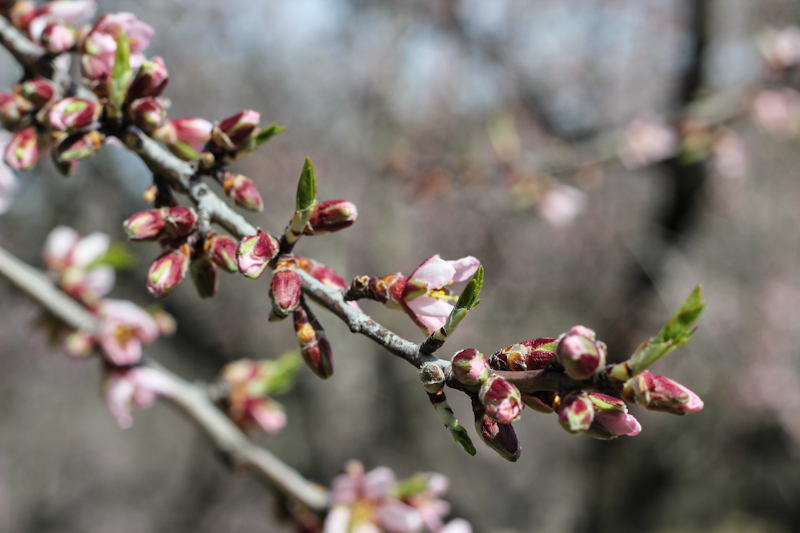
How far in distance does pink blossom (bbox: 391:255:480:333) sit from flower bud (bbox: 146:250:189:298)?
0.32 metres

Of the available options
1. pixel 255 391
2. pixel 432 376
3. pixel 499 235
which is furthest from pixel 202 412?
pixel 499 235

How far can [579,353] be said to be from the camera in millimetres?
618

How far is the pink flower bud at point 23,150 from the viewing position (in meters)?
1.00

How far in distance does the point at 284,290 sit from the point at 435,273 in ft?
0.69

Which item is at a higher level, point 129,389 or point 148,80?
point 148,80

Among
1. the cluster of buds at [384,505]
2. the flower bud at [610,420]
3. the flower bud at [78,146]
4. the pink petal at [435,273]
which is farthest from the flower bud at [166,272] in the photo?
the cluster of buds at [384,505]

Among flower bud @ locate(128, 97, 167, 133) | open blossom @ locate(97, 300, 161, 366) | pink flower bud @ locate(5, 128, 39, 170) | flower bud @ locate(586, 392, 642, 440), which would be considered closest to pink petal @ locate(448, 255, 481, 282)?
flower bud @ locate(586, 392, 642, 440)

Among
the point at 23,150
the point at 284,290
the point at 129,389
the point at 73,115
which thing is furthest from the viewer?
the point at 129,389

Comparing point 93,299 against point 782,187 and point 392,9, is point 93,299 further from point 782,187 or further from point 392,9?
point 782,187

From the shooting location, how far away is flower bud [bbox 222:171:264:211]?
89 cm

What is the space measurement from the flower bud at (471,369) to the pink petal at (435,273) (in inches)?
5.2

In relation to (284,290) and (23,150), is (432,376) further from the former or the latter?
(23,150)

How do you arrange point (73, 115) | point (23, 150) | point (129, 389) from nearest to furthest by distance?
point (73, 115) < point (23, 150) < point (129, 389)

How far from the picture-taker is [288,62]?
801cm
